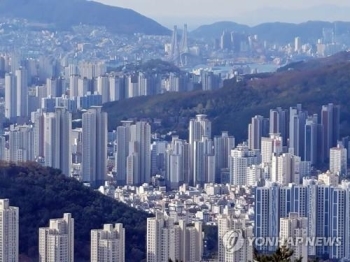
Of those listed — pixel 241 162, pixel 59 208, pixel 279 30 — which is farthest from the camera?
pixel 279 30

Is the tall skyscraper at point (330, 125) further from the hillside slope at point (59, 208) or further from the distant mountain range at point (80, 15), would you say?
the distant mountain range at point (80, 15)

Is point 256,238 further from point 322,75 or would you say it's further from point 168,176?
point 322,75

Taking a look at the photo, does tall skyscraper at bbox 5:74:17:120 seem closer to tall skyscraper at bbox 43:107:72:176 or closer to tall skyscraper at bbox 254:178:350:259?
tall skyscraper at bbox 43:107:72:176

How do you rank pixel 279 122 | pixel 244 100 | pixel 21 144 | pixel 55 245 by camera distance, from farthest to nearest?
1. pixel 244 100
2. pixel 279 122
3. pixel 21 144
4. pixel 55 245

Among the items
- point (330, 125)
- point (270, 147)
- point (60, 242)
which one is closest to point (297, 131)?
point (330, 125)

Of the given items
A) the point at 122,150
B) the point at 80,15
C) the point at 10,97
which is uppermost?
the point at 80,15

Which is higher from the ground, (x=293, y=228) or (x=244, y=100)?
(x=244, y=100)

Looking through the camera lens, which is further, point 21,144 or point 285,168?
point 21,144

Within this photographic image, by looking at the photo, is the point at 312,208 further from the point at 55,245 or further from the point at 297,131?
the point at 297,131
